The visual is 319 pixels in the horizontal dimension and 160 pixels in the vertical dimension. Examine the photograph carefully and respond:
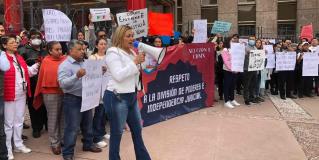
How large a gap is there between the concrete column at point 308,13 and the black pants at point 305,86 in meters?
15.5

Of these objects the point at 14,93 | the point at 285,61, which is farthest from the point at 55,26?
the point at 285,61

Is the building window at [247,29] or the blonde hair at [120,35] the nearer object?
the blonde hair at [120,35]

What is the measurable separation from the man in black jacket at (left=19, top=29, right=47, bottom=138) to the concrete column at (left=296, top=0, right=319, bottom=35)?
22.5 metres

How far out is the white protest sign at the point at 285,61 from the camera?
10828 mm

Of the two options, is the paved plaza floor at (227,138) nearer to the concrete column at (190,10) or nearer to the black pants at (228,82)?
the black pants at (228,82)

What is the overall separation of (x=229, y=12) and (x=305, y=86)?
57.2 ft

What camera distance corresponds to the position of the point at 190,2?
29031mm

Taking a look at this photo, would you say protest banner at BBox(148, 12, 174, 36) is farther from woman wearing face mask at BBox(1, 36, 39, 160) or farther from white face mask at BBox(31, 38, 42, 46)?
woman wearing face mask at BBox(1, 36, 39, 160)

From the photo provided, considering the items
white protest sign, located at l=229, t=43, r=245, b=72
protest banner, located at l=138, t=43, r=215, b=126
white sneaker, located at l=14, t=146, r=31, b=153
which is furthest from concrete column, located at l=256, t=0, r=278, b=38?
white sneaker, located at l=14, t=146, r=31, b=153

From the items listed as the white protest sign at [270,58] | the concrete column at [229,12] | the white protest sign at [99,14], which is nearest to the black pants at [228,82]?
the white protest sign at [270,58]

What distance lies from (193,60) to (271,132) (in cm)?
262

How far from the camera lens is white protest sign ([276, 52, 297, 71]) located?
1083 centimetres

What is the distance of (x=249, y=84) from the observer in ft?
32.4

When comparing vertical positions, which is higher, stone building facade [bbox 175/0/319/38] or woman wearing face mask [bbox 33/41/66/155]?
stone building facade [bbox 175/0/319/38]
